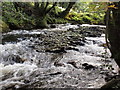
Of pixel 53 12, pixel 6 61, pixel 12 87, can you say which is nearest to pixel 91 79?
pixel 12 87

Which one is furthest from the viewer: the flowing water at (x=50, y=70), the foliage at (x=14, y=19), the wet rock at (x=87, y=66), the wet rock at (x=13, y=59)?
the foliage at (x=14, y=19)

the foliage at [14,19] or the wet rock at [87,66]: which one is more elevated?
the foliage at [14,19]

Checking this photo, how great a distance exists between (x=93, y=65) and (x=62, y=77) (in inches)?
41.5

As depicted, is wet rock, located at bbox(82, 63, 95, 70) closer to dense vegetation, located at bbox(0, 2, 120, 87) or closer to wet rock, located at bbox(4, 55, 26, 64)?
dense vegetation, located at bbox(0, 2, 120, 87)

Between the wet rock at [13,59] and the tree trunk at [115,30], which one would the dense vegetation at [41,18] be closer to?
the tree trunk at [115,30]

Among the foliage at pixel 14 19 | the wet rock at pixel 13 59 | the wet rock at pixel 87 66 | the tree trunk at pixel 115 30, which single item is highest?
the foliage at pixel 14 19

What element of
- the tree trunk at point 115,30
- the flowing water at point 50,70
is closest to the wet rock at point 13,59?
the flowing water at point 50,70

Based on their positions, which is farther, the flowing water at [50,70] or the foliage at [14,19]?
the foliage at [14,19]

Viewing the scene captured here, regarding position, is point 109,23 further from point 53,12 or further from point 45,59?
point 53,12

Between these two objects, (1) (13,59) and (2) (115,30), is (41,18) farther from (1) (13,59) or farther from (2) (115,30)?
(2) (115,30)

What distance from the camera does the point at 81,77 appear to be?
308cm

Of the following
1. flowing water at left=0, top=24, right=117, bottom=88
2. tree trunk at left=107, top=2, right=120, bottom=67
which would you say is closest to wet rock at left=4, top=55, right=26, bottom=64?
flowing water at left=0, top=24, right=117, bottom=88

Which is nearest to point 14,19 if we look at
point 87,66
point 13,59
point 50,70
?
point 13,59

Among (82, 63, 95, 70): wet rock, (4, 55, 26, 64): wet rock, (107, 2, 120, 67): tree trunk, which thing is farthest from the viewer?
(4, 55, 26, 64): wet rock
